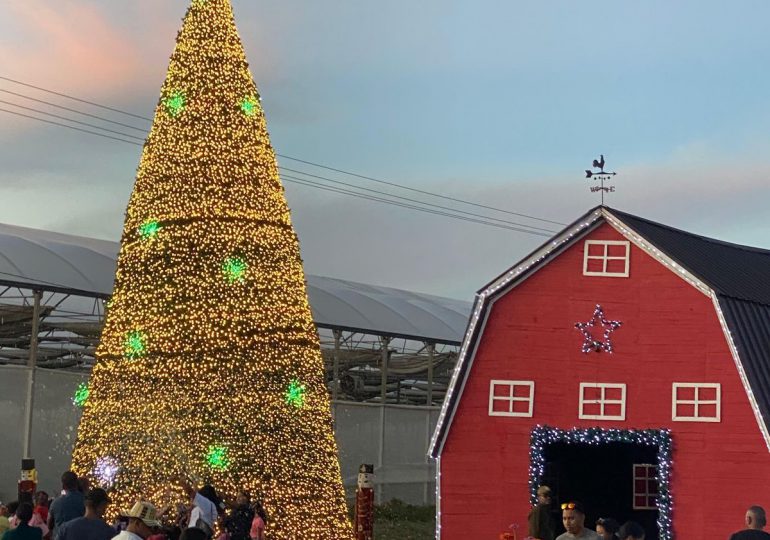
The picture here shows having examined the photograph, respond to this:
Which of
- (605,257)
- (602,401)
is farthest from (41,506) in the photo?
(605,257)

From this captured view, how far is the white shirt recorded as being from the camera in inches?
598

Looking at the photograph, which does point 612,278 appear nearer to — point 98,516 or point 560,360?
point 560,360

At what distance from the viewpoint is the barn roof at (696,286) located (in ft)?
60.7

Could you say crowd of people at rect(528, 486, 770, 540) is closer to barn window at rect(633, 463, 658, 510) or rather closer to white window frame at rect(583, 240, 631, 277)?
white window frame at rect(583, 240, 631, 277)

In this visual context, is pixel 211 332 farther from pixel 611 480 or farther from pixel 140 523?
pixel 611 480

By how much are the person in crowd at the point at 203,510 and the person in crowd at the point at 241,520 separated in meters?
0.41

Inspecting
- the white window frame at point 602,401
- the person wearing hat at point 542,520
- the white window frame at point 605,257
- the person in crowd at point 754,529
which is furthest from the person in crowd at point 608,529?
the white window frame at point 605,257

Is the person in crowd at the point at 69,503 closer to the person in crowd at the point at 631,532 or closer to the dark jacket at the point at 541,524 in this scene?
the dark jacket at the point at 541,524

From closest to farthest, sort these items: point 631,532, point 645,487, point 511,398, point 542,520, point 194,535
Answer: point 194,535
point 631,532
point 542,520
point 511,398
point 645,487

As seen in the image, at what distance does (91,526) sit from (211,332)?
7.42 meters

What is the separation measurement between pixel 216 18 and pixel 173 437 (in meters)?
6.15

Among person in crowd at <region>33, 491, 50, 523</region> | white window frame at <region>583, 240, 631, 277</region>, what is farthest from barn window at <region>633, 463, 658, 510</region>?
person in crowd at <region>33, 491, 50, 523</region>

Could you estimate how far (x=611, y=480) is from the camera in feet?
78.3

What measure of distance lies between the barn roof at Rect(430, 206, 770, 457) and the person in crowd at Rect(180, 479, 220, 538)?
16.5 ft
